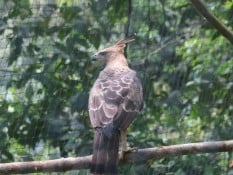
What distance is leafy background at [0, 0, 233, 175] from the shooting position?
19.6ft

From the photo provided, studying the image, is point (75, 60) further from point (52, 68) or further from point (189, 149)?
point (189, 149)

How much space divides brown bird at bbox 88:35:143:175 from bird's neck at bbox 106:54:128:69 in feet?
0.12

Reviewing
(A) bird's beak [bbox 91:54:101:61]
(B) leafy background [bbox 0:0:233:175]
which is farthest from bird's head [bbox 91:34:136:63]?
(B) leafy background [bbox 0:0:233:175]

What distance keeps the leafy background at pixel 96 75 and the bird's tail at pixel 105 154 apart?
3.29 feet

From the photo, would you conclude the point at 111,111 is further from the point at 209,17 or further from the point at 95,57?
the point at 95,57

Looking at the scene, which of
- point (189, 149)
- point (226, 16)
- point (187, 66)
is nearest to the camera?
point (189, 149)

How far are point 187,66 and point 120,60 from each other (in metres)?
1.36

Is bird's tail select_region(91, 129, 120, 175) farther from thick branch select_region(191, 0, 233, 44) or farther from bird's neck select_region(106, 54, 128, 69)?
bird's neck select_region(106, 54, 128, 69)

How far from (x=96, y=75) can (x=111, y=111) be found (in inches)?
60.1

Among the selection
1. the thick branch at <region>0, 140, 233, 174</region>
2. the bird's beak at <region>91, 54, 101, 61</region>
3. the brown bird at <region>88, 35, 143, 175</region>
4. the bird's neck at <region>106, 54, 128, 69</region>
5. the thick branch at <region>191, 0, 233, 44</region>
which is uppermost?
the thick branch at <region>191, 0, 233, 44</region>

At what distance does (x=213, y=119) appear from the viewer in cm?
646

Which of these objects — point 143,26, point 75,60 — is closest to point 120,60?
point 75,60

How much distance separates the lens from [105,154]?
4.50 meters

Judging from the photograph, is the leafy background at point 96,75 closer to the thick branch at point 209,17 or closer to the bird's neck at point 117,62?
the bird's neck at point 117,62
